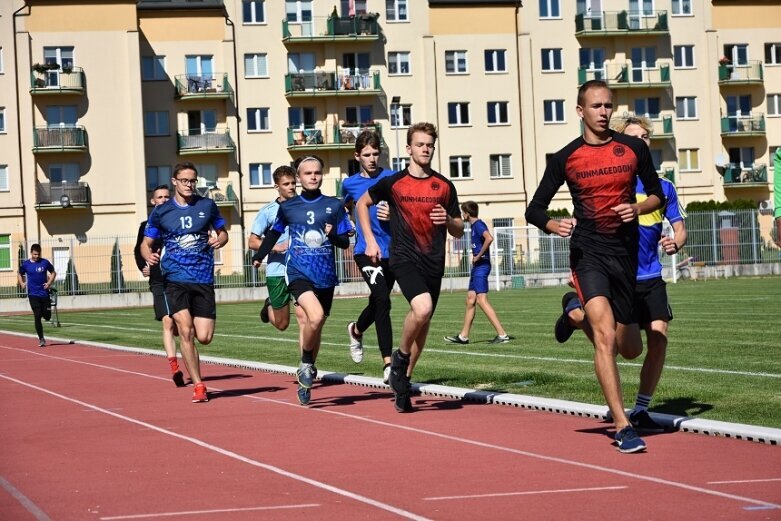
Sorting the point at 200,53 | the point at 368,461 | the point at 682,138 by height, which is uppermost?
the point at 200,53

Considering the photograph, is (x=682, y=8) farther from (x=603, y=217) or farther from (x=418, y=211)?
(x=603, y=217)

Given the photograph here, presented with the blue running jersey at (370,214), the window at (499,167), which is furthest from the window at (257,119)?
the blue running jersey at (370,214)

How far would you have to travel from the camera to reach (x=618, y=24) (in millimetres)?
73812

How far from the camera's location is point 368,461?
8602 millimetres

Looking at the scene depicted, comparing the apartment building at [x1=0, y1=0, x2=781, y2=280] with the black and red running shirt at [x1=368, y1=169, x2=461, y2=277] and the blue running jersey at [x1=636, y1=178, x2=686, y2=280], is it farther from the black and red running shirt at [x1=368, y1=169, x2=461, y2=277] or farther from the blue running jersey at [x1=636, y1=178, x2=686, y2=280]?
the blue running jersey at [x1=636, y1=178, x2=686, y2=280]

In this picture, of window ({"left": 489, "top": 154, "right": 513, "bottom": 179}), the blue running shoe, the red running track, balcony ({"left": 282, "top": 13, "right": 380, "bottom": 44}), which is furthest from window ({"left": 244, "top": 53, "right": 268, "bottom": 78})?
the blue running shoe

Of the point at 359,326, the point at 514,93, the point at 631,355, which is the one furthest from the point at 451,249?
the point at 631,355

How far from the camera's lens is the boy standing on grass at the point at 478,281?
1970 cm

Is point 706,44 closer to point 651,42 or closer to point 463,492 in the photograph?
point 651,42

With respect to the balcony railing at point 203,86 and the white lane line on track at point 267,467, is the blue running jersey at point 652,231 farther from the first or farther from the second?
the balcony railing at point 203,86

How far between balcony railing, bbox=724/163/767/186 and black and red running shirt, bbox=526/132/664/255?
6837 centimetres

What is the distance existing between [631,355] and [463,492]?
Answer: 8.35 feet

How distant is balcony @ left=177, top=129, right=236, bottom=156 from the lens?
69.5 meters

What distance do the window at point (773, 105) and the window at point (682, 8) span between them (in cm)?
676
